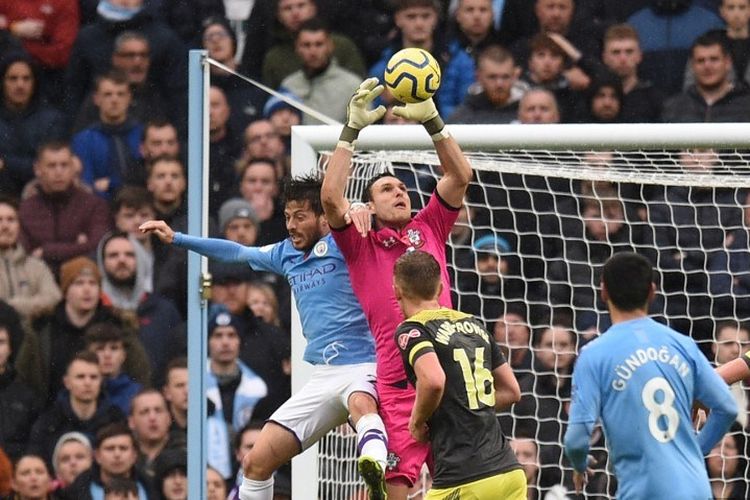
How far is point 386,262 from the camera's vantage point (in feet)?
25.3

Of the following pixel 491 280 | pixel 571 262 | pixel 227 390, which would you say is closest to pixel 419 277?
pixel 571 262

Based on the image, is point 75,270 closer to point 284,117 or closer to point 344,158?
point 284,117

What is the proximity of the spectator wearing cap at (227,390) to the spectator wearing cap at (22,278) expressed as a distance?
1.35 meters

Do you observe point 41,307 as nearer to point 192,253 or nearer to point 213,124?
point 213,124

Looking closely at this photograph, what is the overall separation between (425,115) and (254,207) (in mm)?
4371

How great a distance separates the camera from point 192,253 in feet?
29.1

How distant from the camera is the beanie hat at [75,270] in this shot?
11766mm

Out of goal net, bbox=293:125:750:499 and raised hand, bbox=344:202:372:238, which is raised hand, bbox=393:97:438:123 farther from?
goal net, bbox=293:125:750:499

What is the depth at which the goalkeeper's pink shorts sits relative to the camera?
24.7 ft

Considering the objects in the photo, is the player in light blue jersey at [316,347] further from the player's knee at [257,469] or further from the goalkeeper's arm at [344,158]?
the goalkeeper's arm at [344,158]

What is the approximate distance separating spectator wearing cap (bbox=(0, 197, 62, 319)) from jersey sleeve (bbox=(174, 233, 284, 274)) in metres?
3.76

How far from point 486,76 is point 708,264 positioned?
2.27 m

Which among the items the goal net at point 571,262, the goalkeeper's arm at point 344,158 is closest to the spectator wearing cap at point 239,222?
the goal net at point 571,262

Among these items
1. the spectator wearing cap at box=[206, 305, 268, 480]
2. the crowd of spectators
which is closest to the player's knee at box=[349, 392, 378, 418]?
the crowd of spectators
